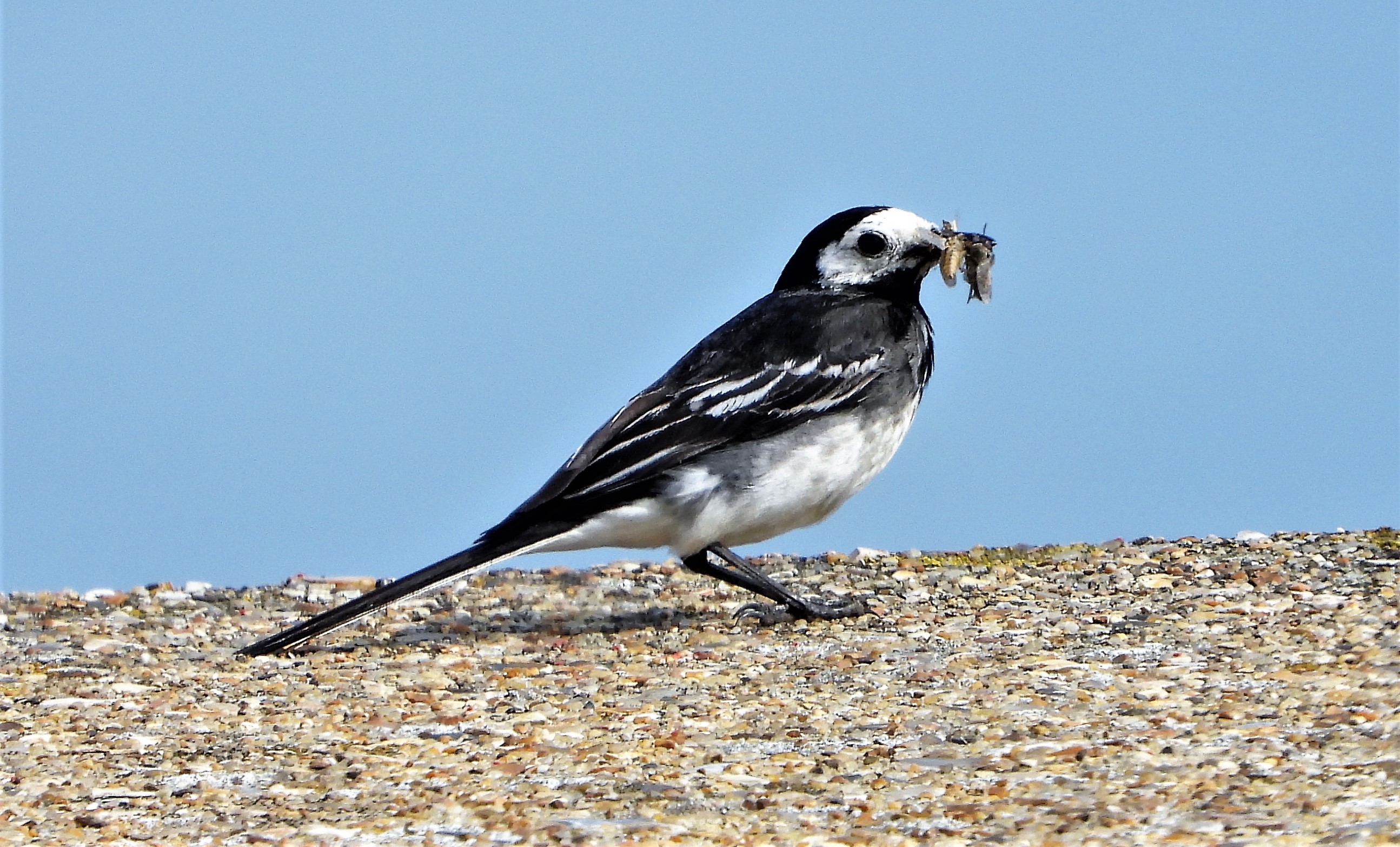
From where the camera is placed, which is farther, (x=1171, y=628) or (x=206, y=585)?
(x=206, y=585)

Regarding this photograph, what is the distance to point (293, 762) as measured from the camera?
20.5 feet

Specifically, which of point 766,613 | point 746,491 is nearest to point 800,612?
point 766,613

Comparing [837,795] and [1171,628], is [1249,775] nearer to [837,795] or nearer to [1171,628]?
[837,795]

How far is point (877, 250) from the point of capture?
8.62 m

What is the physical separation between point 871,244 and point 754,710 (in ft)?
9.36

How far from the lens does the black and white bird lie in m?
7.70

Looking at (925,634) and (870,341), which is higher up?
(870,341)

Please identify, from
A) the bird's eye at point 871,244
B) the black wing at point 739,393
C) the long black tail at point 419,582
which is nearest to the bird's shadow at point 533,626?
the long black tail at point 419,582

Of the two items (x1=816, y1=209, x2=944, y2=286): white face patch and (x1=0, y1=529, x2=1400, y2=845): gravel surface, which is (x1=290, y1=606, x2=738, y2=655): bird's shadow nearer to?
(x1=0, y1=529, x2=1400, y2=845): gravel surface

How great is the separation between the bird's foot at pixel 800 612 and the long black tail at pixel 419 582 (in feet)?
4.07

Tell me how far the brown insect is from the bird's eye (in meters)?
0.29

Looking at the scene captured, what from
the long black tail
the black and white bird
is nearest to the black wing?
the black and white bird

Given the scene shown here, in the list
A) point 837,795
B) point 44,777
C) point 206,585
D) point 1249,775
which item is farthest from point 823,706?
point 206,585

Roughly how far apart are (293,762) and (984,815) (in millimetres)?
2459
